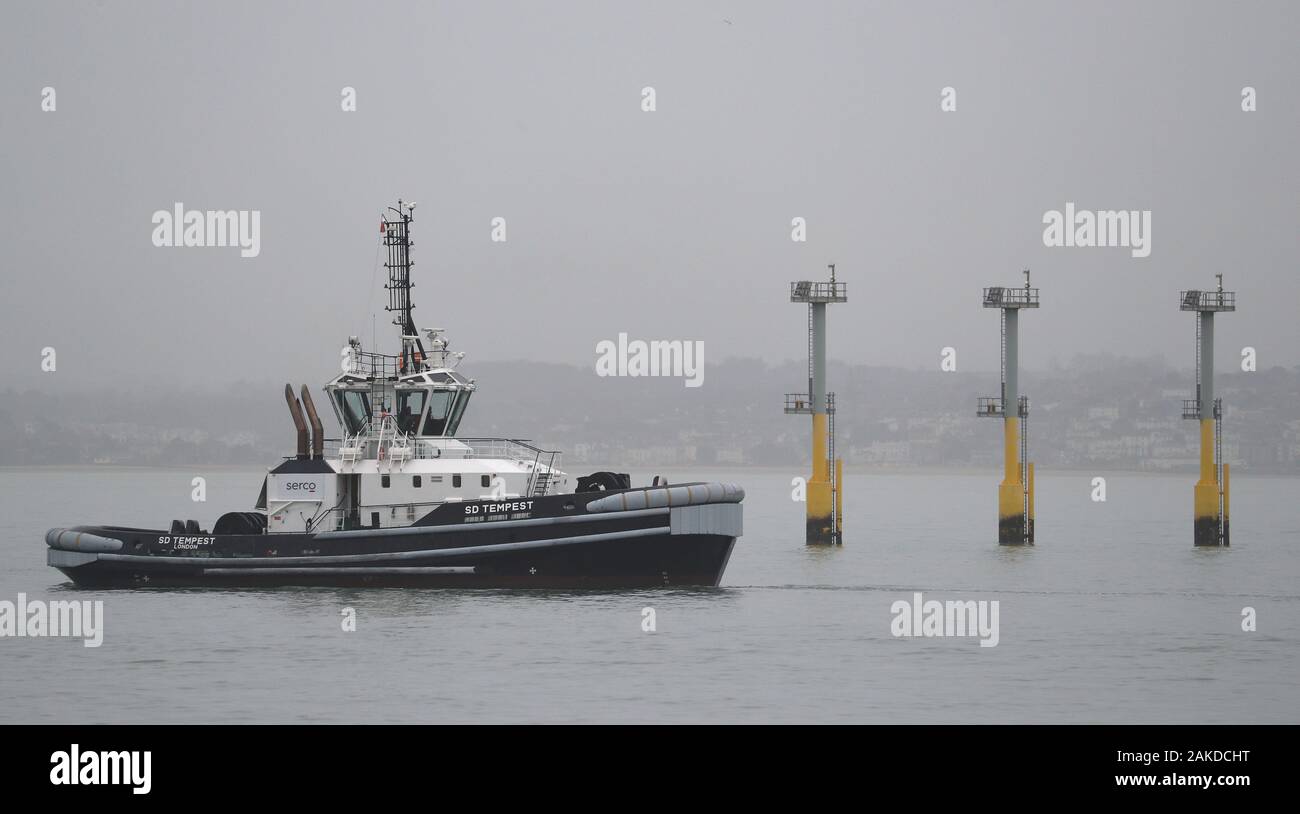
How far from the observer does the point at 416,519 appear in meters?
42.2

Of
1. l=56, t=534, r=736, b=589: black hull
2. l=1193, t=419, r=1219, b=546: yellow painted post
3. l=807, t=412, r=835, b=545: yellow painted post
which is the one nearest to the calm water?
l=56, t=534, r=736, b=589: black hull

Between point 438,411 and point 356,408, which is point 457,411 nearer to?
point 438,411

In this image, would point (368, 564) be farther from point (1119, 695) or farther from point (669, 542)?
point (1119, 695)

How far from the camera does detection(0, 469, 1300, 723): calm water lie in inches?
1142

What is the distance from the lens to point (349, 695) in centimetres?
2994

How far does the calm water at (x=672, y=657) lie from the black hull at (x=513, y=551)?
1.87 ft

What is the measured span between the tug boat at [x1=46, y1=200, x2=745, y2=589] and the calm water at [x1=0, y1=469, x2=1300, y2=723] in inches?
28.8

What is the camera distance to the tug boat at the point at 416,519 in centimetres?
4047

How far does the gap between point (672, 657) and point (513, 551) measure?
802 centimetres

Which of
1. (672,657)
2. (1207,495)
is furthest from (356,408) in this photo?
(1207,495)
